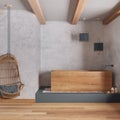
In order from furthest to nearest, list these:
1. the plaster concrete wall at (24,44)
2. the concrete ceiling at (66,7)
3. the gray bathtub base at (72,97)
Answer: the gray bathtub base at (72,97), the plaster concrete wall at (24,44), the concrete ceiling at (66,7)

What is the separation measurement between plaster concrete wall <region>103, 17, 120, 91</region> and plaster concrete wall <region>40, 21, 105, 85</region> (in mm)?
233

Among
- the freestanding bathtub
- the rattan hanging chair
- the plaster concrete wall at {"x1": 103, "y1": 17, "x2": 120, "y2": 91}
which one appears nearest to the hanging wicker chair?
the rattan hanging chair

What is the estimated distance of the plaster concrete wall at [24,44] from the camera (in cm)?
606

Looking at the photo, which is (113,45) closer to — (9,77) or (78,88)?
(78,88)

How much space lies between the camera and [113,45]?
6793 millimetres

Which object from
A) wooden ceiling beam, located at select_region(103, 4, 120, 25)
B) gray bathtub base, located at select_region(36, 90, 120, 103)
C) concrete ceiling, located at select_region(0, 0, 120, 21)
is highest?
concrete ceiling, located at select_region(0, 0, 120, 21)

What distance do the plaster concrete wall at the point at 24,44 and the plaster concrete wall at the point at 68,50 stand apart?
135 cm

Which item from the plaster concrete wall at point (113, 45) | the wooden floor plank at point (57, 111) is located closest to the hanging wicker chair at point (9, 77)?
the wooden floor plank at point (57, 111)

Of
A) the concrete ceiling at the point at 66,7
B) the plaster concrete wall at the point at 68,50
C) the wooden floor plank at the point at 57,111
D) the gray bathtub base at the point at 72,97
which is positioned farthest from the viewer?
the plaster concrete wall at the point at 68,50

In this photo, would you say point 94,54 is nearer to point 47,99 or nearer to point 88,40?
point 88,40

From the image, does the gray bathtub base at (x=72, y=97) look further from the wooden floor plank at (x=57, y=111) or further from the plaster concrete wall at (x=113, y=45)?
the plaster concrete wall at (x=113, y=45)

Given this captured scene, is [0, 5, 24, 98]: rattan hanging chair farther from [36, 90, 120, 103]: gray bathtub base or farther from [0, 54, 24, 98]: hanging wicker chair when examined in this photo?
[36, 90, 120, 103]: gray bathtub base

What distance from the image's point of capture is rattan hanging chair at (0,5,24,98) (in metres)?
5.73

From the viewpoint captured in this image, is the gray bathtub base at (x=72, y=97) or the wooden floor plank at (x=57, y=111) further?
the gray bathtub base at (x=72, y=97)
